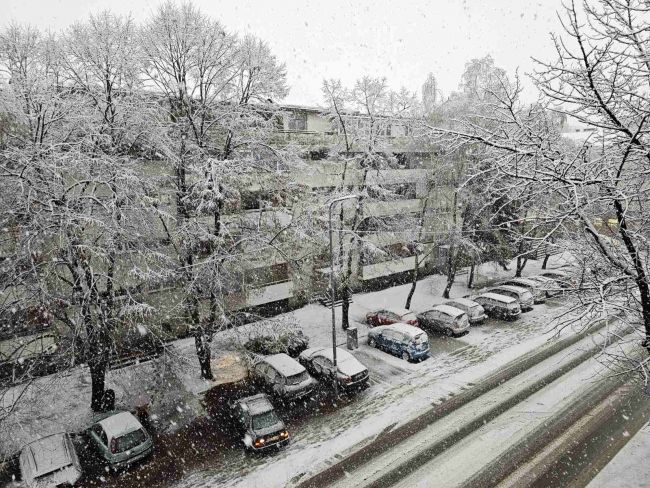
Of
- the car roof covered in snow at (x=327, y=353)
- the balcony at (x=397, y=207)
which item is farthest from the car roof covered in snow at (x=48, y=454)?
the balcony at (x=397, y=207)

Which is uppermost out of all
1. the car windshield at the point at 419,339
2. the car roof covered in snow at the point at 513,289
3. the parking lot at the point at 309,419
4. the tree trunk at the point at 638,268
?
the tree trunk at the point at 638,268

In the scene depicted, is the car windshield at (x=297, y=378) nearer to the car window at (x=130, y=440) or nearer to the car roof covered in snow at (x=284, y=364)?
the car roof covered in snow at (x=284, y=364)

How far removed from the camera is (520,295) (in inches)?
980

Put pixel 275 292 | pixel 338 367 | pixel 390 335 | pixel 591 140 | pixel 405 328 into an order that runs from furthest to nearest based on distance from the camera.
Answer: pixel 275 292 < pixel 390 335 < pixel 405 328 < pixel 338 367 < pixel 591 140

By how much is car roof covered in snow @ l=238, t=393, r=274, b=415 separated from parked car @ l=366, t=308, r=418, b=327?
372 inches

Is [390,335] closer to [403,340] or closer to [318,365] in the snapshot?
[403,340]

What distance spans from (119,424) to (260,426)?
4.26m

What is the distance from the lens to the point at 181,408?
1583cm

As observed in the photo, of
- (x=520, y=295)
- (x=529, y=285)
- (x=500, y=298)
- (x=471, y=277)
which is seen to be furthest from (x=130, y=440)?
(x=529, y=285)

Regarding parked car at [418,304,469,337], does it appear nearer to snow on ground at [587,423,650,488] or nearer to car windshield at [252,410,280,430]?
snow on ground at [587,423,650,488]

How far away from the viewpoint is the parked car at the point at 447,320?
21.3 m

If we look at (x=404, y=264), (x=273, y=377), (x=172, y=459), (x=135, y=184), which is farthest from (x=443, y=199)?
(x=172, y=459)

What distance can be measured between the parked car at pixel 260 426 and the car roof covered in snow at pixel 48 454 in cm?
487

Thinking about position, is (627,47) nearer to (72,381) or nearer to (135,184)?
(135,184)
